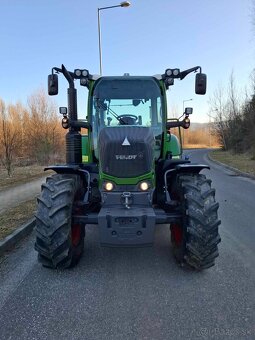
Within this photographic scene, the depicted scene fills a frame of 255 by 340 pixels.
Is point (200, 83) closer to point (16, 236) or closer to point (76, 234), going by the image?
point (76, 234)

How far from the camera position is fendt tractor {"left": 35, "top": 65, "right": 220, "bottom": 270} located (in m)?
4.70

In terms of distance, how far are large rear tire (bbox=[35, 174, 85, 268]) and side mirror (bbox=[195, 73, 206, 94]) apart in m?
2.76

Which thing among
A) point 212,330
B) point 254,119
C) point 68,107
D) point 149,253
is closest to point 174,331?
point 212,330

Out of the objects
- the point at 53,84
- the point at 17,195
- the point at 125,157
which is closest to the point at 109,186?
the point at 125,157

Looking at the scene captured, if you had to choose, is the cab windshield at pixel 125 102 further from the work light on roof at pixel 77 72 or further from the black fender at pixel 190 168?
the black fender at pixel 190 168

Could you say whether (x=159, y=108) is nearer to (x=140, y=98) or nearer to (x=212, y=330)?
(x=140, y=98)

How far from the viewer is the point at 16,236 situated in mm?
6633

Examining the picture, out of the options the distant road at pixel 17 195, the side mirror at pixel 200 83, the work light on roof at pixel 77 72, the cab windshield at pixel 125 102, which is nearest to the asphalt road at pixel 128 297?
the cab windshield at pixel 125 102

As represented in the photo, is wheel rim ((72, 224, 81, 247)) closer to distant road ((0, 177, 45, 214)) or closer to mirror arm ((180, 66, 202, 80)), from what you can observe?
mirror arm ((180, 66, 202, 80))

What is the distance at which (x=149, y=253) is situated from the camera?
5.83m

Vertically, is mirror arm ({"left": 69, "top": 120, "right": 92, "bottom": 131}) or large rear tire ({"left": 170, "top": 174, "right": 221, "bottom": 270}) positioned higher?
mirror arm ({"left": 69, "top": 120, "right": 92, "bottom": 131})

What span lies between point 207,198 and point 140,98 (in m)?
2.18

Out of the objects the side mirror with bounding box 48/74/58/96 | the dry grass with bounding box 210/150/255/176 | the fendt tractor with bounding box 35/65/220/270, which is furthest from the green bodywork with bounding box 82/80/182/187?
the dry grass with bounding box 210/150/255/176

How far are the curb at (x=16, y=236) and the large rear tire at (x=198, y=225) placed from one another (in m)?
2.86
